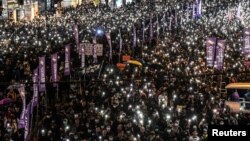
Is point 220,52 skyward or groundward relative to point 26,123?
skyward

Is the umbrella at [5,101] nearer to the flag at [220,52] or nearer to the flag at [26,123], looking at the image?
the flag at [26,123]

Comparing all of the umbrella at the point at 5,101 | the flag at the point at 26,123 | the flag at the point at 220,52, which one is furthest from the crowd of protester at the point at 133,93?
the flag at the point at 220,52

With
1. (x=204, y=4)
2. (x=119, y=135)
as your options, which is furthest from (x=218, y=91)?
(x=204, y=4)

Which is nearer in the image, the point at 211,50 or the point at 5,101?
the point at 5,101

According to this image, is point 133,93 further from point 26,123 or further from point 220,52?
point 26,123

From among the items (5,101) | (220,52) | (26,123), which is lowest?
(26,123)

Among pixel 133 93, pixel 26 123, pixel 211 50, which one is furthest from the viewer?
pixel 211 50

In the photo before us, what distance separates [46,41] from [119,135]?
21.6 m

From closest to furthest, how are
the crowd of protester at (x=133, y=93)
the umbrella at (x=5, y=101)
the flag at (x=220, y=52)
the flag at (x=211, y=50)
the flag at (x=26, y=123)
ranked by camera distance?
the flag at (x=26, y=123), the crowd of protester at (x=133, y=93), the umbrella at (x=5, y=101), the flag at (x=220, y=52), the flag at (x=211, y=50)

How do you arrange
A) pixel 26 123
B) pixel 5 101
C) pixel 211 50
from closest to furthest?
pixel 26 123 → pixel 5 101 → pixel 211 50

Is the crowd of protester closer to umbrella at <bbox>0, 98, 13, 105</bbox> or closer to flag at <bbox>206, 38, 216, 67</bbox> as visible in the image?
umbrella at <bbox>0, 98, 13, 105</bbox>

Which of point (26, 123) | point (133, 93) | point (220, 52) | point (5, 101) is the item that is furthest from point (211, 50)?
point (26, 123)

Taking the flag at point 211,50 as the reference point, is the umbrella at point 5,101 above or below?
below

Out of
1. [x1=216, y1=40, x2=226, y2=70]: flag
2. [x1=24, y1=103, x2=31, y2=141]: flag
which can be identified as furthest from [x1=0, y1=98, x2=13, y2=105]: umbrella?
[x1=216, y1=40, x2=226, y2=70]: flag
